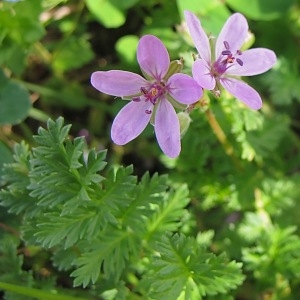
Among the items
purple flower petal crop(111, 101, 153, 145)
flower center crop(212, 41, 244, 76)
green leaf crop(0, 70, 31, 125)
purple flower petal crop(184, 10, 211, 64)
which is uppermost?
purple flower petal crop(184, 10, 211, 64)

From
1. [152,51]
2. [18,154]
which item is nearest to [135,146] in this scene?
[18,154]

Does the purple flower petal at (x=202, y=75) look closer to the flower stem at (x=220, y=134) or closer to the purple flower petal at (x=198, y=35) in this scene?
the purple flower petal at (x=198, y=35)

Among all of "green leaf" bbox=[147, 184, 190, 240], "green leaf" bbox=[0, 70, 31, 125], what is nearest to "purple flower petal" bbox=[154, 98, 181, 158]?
"green leaf" bbox=[147, 184, 190, 240]

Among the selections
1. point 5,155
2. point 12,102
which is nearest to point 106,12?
point 12,102

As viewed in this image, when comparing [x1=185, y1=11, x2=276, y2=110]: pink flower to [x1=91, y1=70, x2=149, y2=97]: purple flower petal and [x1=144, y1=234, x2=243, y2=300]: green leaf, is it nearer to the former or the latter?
[x1=91, y1=70, x2=149, y2=97]: purple flower petal

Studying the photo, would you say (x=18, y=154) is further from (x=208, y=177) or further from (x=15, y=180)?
(x=208, y=177)

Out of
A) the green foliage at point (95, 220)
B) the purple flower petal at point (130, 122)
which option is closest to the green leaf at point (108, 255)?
the green foliage at point (95, 220)

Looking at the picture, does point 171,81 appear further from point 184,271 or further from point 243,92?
point 184,271
